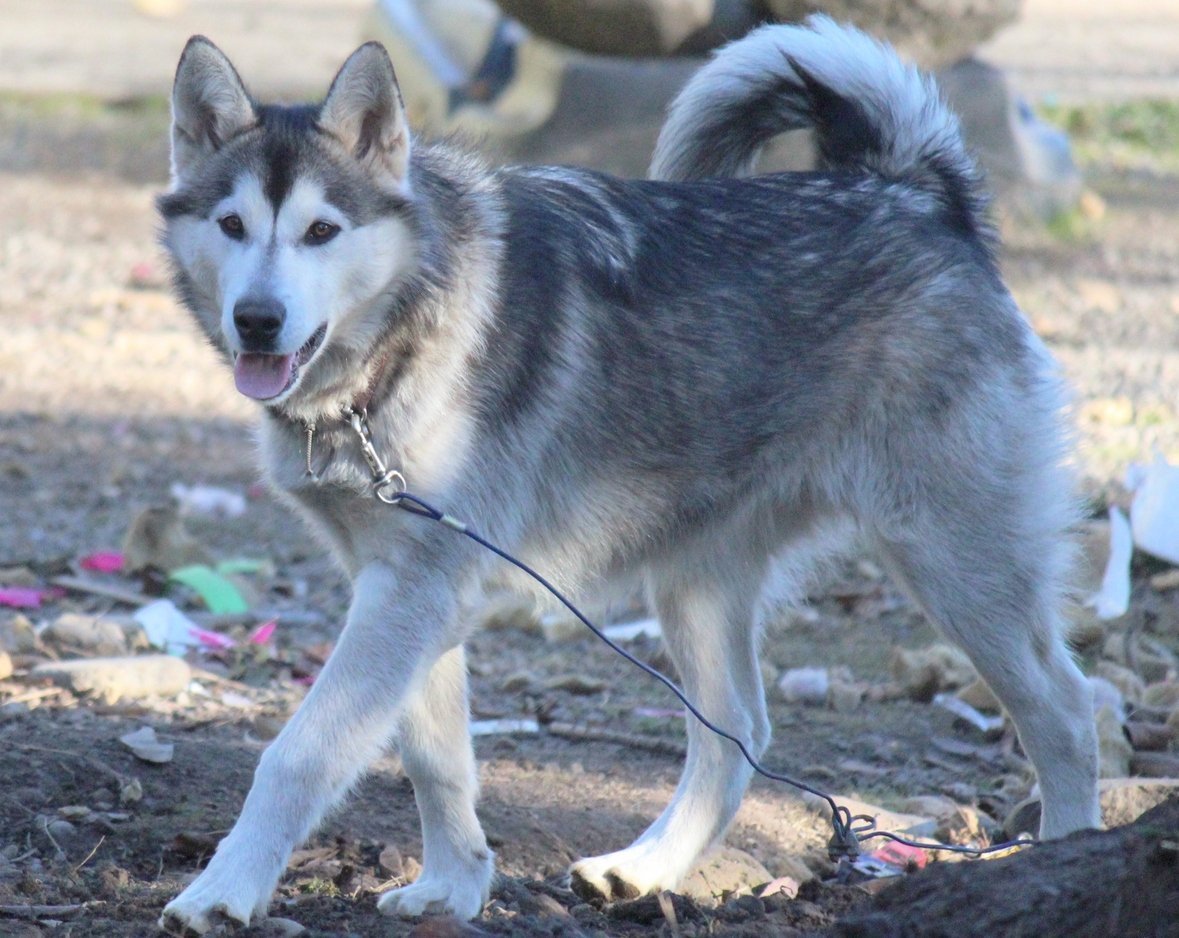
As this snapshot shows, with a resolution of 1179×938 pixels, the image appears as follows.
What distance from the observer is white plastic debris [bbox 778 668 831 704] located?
5055 mm

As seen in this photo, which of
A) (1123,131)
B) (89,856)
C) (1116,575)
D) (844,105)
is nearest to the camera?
(89,856)

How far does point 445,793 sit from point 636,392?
105 cm

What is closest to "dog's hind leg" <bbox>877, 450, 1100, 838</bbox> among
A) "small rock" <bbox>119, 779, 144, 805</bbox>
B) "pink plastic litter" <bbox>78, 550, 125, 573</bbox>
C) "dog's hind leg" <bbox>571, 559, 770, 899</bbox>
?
"dog's hind leg" <bbox>571, 559, 770, 899</bbox>

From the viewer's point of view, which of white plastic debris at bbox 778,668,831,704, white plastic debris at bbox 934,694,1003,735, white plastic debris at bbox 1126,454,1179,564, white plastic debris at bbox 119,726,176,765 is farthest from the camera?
white plastic debris at bbox 1126,454,1179,564

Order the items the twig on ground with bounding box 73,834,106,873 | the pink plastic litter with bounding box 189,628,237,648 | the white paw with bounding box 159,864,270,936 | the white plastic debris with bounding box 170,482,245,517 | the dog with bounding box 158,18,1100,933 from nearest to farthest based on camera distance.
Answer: the white paw with bounding box 159,864,270,936, the dog with bounding box 158,18,1100,933, the twig on ground with bounding box 73,834,106,873, the pink plastic litter with bounding box 189,628,237,648, the white plastic debris with bounding box 170,482,245,517

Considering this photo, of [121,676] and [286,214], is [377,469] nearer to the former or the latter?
[286,214]

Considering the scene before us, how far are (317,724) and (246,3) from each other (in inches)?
595

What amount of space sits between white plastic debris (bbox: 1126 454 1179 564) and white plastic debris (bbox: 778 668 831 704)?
54.7 inches

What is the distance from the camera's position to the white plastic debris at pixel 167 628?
16.8 ft

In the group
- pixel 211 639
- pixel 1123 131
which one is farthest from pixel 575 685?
pixel 1123 131

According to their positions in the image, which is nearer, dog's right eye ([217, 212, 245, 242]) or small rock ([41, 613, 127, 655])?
dog's right eye ([217, 212, 245, 242])

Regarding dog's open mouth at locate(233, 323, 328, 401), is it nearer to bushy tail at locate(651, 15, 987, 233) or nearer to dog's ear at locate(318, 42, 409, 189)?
dog's ear at locate(318, 42, 409, 189)

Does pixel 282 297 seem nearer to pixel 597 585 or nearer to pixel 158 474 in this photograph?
pixel 597 585

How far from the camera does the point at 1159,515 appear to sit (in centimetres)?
552
